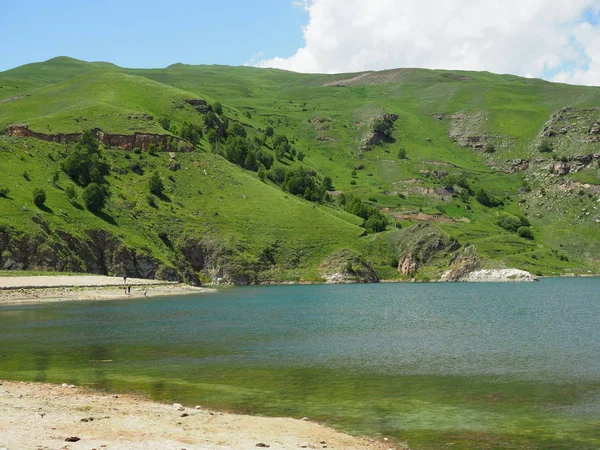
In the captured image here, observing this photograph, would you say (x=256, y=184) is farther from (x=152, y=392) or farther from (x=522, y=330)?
(x=152, y=392)

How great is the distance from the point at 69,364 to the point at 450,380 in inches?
891

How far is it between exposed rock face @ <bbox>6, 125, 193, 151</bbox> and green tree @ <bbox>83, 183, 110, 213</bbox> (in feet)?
129

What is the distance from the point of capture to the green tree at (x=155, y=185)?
6590 inches

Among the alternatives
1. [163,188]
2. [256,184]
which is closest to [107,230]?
[163,188]

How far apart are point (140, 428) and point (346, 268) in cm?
13921

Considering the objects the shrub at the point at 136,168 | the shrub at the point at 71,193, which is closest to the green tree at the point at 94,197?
the shrub at the point at 71,193

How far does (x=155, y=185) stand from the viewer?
167375 millimetres

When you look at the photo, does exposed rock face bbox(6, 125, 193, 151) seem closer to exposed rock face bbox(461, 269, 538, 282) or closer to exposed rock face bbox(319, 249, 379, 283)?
exposed rock face bbox(319, 249, 379, 283)

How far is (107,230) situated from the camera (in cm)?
13925

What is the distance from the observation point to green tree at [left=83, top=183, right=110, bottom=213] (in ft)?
469

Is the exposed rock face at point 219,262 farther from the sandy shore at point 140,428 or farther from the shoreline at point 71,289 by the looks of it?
the sandy shore at point 140,428

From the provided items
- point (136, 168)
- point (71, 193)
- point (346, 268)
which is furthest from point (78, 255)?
point (346, 268)

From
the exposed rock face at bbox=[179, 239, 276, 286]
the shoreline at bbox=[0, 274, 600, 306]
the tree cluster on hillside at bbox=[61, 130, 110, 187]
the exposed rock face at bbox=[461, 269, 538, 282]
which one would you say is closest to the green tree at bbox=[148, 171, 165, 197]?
the tree cluster on hillside at bbox=[61, 130, 110, 187]

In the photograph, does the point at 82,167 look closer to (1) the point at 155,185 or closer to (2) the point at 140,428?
(1) the point at 155,185
